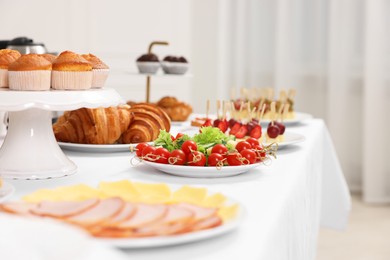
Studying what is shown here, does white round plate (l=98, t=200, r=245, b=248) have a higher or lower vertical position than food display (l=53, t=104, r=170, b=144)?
lower

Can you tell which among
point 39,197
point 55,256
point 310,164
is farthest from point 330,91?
point 55,256

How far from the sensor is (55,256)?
0.52 m

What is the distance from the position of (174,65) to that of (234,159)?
1.20 meters

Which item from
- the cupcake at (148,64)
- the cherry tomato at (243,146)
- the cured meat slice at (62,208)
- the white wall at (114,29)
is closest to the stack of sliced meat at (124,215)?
the cured meat slice at (62,208)

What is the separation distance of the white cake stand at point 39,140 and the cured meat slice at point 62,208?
0.32m

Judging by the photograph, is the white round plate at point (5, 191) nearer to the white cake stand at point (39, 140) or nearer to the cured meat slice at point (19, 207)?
the cured meat slice at point (19, 207)

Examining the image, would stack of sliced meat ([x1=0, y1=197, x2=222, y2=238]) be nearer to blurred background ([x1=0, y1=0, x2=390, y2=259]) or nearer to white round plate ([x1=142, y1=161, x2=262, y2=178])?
white round plate ([x1=142, y1=161, x2=262, y2=178])

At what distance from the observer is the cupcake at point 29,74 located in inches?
42.7

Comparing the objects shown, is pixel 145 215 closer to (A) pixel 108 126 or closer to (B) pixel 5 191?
(B) pixel 5 191

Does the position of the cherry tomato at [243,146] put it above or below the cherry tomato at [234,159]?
above

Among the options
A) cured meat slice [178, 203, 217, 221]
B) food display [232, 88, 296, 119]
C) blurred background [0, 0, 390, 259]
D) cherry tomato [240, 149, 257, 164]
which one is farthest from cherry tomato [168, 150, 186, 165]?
blurred background [0, 0, 390, 259]

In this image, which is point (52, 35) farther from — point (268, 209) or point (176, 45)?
point (268, 209)

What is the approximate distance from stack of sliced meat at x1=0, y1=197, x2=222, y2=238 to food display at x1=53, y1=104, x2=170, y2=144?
2.14 feet

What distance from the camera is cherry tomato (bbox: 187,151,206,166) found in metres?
1.17
